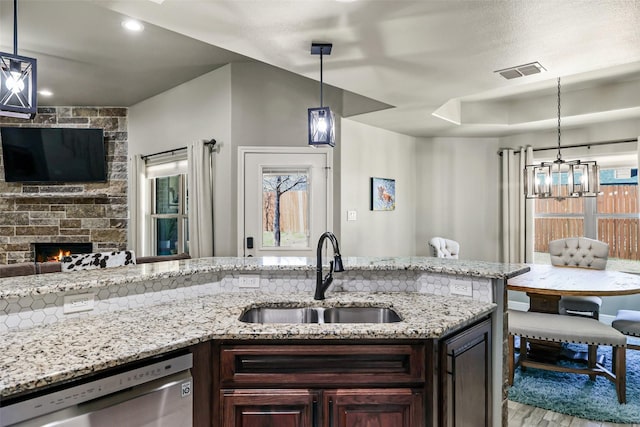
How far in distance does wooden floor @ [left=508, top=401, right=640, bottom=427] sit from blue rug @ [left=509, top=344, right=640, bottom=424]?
0.06 m

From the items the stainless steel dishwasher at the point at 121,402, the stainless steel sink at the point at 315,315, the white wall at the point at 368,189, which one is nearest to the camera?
the stainless steel dishwasher at the point at 121,402

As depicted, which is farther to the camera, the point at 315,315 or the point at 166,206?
the point at 166,206

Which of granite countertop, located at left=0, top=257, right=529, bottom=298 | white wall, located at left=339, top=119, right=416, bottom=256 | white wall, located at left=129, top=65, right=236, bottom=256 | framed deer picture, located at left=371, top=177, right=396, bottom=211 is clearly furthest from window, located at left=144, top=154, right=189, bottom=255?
granite countertop, located at left=0, top=257, right=529, bottom=298

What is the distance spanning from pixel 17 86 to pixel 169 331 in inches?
51.9

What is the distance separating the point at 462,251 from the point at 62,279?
5010 mm

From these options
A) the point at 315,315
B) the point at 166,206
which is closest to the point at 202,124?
the point at 166,206

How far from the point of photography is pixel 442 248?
4766 millimetres

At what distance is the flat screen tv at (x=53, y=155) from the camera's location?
17.0ft

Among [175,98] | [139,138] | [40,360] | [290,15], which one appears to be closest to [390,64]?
[290,15]

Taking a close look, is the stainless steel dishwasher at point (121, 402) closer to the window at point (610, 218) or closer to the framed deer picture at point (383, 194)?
the framed deer picture at point (383, 194)

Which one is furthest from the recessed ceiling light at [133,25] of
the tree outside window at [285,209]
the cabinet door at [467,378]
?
the cabinet door at [467,378]

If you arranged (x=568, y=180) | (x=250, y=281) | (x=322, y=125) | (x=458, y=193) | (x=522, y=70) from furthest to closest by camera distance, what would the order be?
(x=458, y=193) → (x=568, y=180) → (x=522, y=70) → (x=322, y=125) → (x=250, y=281)

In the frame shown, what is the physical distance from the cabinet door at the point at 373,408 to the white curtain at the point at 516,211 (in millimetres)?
4293

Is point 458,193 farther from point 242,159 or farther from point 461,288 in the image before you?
point 461,288
